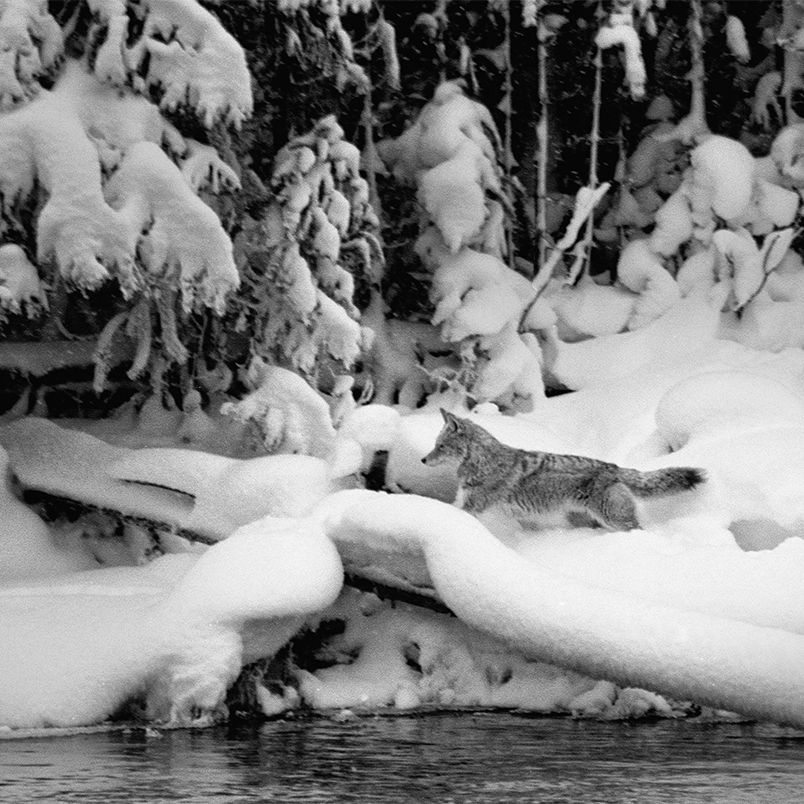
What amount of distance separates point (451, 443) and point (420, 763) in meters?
3.78

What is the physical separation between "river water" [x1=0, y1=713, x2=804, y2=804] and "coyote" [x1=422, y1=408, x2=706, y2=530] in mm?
1751

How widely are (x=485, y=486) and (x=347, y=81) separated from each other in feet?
14.2

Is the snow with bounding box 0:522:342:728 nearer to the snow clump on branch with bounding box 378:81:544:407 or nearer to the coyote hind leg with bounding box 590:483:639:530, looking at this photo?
the coyote hind leg with bounding box 590:483:639:530

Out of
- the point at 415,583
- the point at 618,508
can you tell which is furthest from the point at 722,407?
the point at 415,583

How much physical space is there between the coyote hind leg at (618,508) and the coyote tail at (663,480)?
10cm

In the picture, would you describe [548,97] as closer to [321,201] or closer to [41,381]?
[321,201]

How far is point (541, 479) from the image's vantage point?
10781 mm

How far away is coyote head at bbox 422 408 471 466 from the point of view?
11.3m

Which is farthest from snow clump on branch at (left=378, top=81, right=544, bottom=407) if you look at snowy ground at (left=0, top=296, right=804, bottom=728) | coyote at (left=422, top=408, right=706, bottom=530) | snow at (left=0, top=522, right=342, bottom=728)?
snow at (left=0, top=522, right=342, bottom=728)

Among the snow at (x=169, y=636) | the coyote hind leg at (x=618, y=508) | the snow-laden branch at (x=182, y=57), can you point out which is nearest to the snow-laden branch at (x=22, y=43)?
the snow-laden branch at (x=182, y=57)

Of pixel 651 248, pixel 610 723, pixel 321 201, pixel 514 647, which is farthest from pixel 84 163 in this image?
pixel 651 248

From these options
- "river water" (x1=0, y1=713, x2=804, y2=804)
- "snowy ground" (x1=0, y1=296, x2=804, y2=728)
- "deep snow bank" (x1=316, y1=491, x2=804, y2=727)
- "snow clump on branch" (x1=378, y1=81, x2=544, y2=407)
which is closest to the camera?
"river water" (x1=0, y1=713, x2=804, y2=804)

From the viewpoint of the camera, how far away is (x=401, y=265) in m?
15.0

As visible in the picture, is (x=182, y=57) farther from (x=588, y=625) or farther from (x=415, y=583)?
(x=588, y=625)
